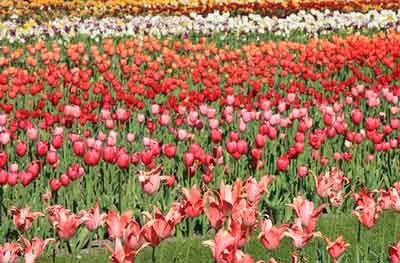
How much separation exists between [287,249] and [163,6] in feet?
55.1

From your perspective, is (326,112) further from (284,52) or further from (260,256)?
(284,52)

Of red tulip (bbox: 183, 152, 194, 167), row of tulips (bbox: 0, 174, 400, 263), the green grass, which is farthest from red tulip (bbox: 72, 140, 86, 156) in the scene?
row of tulips (bbox: 0, 174, 400, 263)

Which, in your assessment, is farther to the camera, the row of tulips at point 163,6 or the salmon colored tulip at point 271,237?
the row of tulips at point 163,6

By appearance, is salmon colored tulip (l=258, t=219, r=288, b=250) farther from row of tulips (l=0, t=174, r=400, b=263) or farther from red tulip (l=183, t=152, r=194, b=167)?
red tulip (l=183, t=152, r=194, b=167)

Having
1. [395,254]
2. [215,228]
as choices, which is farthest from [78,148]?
[395,254]

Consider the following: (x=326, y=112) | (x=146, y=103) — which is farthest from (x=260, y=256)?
(x=146, y=103)

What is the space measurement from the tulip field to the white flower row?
0.77 meters

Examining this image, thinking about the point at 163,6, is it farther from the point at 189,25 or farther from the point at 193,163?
the point at 193,163

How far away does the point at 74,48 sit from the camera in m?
12.0

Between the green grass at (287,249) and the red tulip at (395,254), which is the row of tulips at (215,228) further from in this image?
the green grass at (287,249)

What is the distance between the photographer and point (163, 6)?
846 inches

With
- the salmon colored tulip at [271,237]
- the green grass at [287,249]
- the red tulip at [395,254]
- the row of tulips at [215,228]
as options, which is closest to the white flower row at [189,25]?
the green grass at [287,249]

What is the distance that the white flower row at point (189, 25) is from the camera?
14.7 meters

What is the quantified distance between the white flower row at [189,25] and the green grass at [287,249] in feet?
29.8
